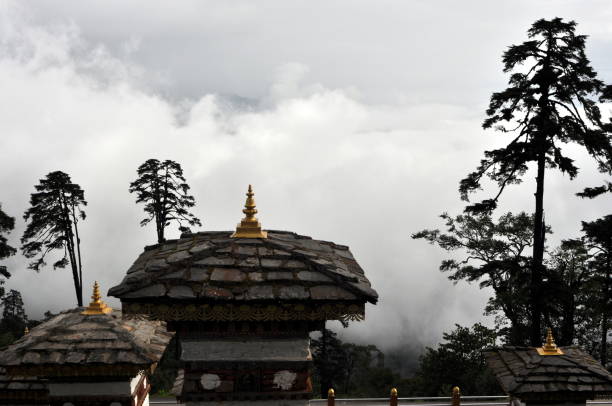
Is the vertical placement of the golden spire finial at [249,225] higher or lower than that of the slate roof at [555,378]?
higher

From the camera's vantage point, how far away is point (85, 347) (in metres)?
9.75

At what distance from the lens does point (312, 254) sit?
8453 millimetres

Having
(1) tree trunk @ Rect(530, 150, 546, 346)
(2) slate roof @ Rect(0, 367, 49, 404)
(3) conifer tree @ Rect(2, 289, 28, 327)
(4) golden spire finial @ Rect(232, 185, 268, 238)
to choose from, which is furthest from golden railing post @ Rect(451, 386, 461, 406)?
(3) conifer tree @ Rect(2, 289, 28, 327)

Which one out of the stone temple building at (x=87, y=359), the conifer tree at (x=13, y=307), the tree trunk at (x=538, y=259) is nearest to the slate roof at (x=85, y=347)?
the stone temple building at (x=87, y=359)

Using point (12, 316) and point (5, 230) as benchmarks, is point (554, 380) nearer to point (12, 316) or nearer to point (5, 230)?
point (5, 230)

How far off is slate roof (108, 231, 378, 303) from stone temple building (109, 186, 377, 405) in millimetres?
14

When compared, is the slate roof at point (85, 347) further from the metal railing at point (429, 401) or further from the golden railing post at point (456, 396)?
the metal railing at point (429, 401)

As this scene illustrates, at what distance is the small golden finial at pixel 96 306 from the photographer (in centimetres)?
1079

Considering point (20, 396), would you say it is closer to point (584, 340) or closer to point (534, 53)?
point (534, 53)

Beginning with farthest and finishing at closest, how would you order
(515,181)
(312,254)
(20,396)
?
(515,181)
(20,396)
(312,254)

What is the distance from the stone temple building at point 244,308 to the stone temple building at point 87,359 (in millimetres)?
2106

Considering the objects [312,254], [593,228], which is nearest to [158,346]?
[312,254]

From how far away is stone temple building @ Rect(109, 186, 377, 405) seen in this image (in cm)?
755

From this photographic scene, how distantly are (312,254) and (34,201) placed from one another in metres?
27.2
